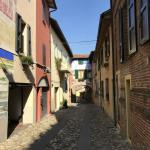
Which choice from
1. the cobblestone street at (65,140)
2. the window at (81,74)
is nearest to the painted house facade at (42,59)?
the cobblestone street at (65,140)

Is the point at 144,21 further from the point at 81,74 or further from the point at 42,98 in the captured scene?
the point at 81,74

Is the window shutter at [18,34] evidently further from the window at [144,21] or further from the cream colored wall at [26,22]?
the window at [144,21]

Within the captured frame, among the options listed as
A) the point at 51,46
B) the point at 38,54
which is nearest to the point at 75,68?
the point at 51,46

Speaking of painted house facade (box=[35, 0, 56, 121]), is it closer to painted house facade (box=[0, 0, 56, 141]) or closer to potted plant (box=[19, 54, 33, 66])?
painted house facade (box=[0, 0, 56, 141])

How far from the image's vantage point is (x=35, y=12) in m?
15.7

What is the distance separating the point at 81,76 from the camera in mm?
47250

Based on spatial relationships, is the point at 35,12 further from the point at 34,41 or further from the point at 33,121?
the point at 33,121

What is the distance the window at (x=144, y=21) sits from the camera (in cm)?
588

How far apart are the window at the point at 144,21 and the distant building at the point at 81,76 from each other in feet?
127

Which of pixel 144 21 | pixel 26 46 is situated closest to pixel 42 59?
pixel 26 46

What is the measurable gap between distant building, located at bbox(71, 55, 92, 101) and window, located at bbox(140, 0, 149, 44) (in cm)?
3870

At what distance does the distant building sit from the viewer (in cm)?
4638

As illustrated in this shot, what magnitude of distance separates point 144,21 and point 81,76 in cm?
4099

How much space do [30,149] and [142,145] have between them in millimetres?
3509
